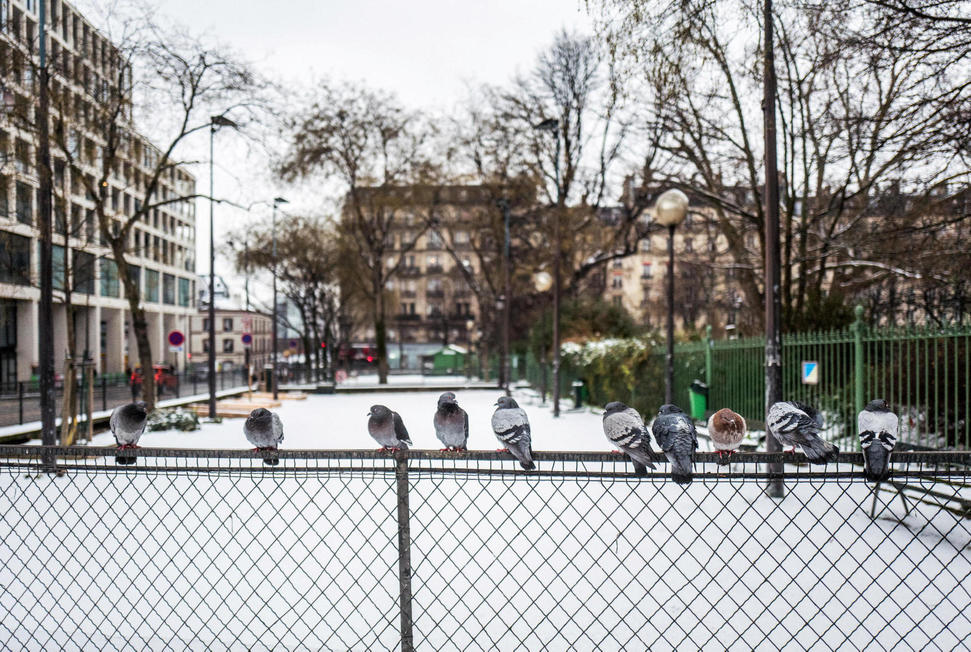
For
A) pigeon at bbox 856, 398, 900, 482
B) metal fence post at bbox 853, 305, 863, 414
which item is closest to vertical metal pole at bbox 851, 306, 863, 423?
metal fence post at bbox 853, 305, 863, 414

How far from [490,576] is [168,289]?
58620mm

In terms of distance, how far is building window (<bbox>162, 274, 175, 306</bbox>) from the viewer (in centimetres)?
5450

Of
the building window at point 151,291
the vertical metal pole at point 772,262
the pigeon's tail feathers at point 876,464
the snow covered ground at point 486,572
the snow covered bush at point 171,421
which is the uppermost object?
the building window at point 151,291

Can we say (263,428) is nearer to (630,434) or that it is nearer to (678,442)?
(630,434)

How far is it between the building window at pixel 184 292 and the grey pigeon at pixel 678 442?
62.4m

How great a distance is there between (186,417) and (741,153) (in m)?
13.6

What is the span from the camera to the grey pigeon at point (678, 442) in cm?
240

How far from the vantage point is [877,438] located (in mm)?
2334

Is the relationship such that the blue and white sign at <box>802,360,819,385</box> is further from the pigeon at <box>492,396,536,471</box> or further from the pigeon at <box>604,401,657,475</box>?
the pigeon at <box>492,396,536,471</box>

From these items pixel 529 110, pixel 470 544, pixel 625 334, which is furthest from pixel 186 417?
pixel 529 110

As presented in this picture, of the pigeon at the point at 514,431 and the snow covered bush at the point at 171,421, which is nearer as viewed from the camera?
the pigeon at the point at 514,431

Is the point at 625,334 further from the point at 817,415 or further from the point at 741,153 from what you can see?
the point at 817,415

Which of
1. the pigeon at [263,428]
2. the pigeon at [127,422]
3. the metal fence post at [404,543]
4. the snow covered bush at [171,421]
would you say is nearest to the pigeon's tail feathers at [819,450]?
the metal fence post at [404,543]

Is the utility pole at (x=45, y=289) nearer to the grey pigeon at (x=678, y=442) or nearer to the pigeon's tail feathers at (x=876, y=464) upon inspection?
the grey pigeon at (x=678, y=442)
